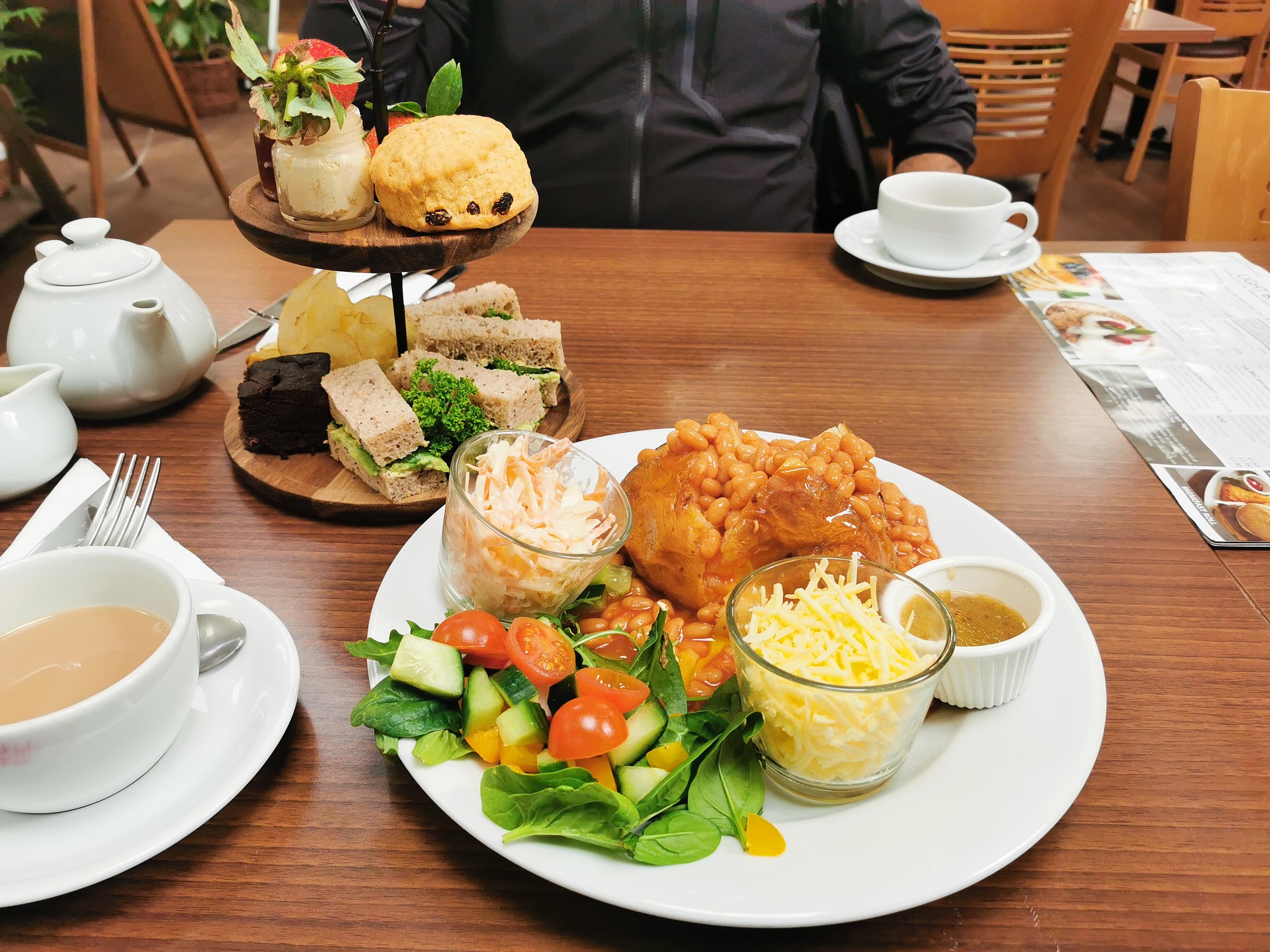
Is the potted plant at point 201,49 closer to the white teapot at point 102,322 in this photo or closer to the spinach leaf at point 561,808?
the white teapot at point 102,322

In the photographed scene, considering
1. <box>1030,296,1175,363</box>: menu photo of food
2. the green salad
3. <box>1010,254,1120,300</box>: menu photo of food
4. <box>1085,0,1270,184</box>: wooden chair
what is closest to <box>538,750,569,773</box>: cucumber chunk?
the green salad

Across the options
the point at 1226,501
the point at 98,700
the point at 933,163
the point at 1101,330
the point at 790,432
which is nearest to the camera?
the point at 98,700

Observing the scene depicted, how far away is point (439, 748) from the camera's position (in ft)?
3.04

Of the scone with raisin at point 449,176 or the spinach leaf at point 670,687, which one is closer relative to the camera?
the spinach leaf at point 670,687

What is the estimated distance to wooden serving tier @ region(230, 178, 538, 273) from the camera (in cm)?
133

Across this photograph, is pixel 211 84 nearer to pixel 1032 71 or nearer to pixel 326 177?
pixel 1032 71

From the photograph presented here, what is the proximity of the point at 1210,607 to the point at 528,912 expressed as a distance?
1070 mm

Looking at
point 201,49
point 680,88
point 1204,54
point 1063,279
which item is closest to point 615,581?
point 1063,279

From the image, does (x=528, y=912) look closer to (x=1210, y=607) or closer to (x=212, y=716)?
(x=212, y=716)

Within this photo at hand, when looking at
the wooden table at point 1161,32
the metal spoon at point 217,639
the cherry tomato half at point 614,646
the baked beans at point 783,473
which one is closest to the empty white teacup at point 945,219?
the baked beans at point 783,473

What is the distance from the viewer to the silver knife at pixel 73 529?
128 centimetres

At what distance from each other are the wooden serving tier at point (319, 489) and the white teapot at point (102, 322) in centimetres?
19

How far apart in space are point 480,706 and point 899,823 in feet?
1.49

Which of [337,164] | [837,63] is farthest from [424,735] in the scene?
[837,63]
